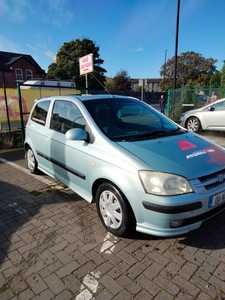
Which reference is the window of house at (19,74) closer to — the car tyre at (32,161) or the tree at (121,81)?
the tree at (121,81)

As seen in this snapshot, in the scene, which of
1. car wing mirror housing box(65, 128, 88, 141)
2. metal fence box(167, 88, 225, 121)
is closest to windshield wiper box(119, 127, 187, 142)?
car wing mirror housing box(65, 128, 88, 141)

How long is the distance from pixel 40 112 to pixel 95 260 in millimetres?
3076

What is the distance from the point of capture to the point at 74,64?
3259 centimetres

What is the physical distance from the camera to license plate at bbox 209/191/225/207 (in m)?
2.28

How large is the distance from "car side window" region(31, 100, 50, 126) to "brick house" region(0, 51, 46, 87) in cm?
3049

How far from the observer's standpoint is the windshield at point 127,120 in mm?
2939

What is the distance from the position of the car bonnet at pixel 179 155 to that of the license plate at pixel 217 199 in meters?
0.26

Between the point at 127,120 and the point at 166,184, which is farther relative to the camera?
the point at 127,120

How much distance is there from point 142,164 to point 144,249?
98 cm

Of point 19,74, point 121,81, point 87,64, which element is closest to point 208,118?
point 87,64

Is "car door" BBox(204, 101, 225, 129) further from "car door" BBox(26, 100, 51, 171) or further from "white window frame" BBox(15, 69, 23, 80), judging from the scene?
"white window frame" BBox(15, 69, 23, 80)

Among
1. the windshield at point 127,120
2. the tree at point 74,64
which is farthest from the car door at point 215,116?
the tree at point 74,64

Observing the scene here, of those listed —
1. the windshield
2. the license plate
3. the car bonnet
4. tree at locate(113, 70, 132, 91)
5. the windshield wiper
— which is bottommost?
the license plate

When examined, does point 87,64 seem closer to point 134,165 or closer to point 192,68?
point 134,165
